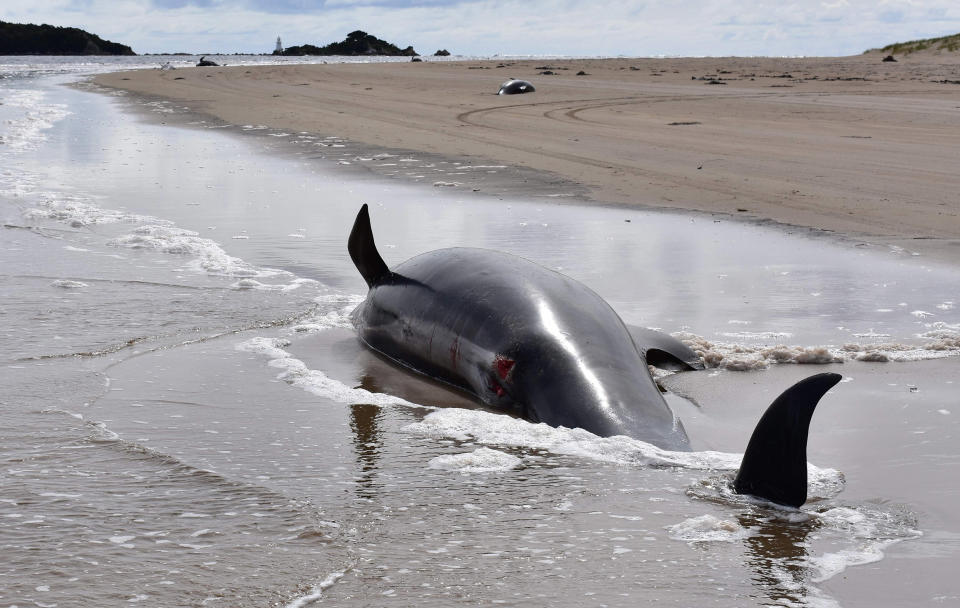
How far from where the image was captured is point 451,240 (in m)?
9.59

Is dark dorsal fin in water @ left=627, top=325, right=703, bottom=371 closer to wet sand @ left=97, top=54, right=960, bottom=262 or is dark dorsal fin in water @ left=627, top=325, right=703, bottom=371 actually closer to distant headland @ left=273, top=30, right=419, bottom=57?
wet sand @ left=97, top=54, right=960, bottom=262

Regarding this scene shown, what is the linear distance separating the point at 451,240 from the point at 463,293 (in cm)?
407

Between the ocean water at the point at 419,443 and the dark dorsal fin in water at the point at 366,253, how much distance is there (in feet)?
1.40

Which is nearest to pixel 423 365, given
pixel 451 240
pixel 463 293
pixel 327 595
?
pixel 463 293

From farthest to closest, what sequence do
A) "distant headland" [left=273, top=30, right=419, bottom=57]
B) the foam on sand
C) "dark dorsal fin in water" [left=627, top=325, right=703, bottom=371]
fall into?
"distant headland" [left=273, top=30, right=419, bottom=57] < "dark dorsal fin in water" [left=627, top=325, right=703, bottom=371] < the foam on sand

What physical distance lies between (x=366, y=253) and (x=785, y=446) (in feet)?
10.8

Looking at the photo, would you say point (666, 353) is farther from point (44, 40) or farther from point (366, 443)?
point (44, 40)

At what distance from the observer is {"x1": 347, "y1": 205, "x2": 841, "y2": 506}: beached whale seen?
384cm

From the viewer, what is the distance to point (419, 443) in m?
4.62

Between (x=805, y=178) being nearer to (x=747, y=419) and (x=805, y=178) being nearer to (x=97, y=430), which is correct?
(x=747, y=419)

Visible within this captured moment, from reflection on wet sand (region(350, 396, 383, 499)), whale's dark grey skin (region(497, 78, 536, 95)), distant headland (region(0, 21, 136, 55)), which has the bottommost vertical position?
reflection on wet sand (region(350, 396, 383, 499))

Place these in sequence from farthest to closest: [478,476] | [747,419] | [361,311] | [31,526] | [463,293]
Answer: [361,311] < [463,293] < [747,419] < [478,476] < [31,526]

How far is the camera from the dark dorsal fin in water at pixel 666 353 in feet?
19.0

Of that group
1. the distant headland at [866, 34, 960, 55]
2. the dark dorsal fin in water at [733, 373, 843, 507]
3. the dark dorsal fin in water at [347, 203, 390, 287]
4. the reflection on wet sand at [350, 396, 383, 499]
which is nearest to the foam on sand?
the reflection on wet sand at [350, 396, 383, 499]
